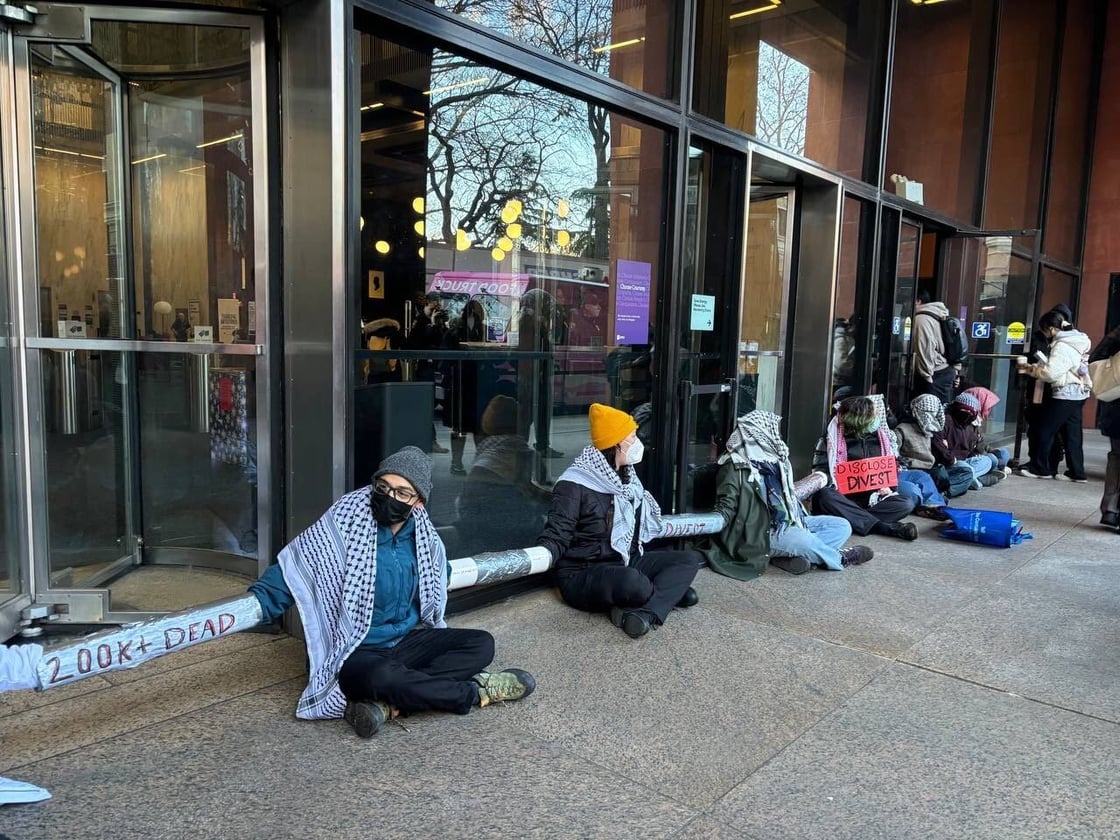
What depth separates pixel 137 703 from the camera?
10.4 ft

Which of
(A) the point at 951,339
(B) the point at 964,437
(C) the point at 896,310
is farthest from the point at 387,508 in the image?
(A) the point at 951,339

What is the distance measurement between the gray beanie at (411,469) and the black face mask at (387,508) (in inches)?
3.1

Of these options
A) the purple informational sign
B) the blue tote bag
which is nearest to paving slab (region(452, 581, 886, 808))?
the purple informational sign

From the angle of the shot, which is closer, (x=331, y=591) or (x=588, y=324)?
Answer: (x=331, y=591)

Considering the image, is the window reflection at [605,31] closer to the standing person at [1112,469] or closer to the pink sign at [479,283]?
the pink sign at [479,283]

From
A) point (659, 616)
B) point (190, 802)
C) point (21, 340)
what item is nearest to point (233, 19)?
point (21, 340)

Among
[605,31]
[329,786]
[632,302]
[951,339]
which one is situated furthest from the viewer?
[951,339]

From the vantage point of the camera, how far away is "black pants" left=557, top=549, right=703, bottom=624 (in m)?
4.10

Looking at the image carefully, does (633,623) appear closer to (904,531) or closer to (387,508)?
(387,508)

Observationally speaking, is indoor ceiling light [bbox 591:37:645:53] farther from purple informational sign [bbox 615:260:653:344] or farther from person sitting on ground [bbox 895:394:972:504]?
person sitting on ground [bbox 895:394:972:504]

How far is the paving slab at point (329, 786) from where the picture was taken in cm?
239

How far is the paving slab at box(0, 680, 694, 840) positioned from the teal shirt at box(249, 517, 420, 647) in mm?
349

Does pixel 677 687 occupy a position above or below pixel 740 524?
below

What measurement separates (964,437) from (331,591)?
7.25 m
